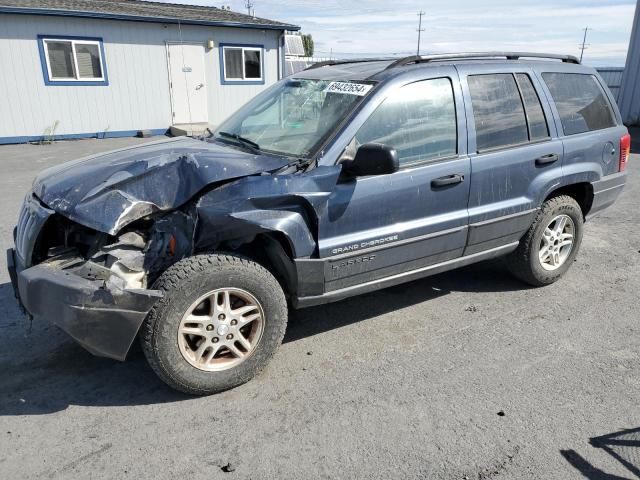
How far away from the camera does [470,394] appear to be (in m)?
3.10

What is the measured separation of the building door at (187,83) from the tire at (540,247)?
43.4 feet

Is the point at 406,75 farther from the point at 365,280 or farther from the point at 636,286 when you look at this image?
the point at 636,286

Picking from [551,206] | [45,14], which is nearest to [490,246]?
[551,206]

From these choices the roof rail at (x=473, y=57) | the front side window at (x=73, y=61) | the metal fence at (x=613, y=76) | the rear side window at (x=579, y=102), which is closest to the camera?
the roof rail at (x=473, y=57)

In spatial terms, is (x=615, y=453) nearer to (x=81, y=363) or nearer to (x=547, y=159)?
(x=547, y=159)

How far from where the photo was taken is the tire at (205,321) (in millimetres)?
2854

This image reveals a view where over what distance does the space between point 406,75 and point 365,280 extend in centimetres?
148

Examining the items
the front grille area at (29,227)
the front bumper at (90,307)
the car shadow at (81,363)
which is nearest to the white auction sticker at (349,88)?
the car shadow at (81,363)

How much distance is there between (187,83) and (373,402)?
14.4 m

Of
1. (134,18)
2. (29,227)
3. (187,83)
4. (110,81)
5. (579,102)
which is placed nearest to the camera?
(29,227)

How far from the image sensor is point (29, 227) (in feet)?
10.3

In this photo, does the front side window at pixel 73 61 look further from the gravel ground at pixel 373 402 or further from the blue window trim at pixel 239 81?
the gravel ground at pixel 373 402

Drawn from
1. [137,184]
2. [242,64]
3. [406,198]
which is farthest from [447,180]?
[242,64]

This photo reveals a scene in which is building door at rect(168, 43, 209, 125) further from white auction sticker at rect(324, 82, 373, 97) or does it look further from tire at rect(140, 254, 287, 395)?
tire at rect(140, 254, 287, 395)
